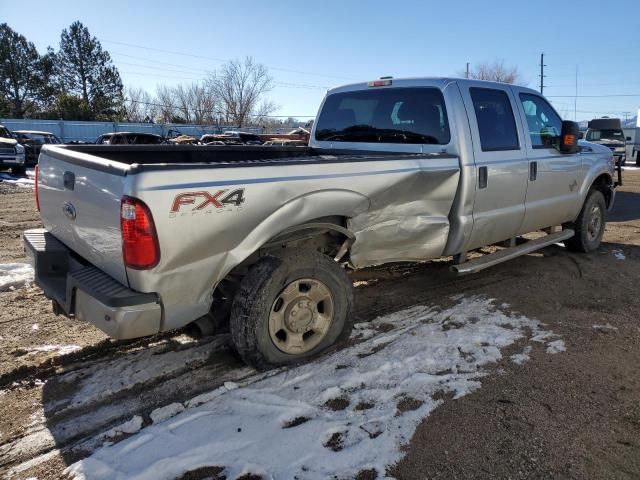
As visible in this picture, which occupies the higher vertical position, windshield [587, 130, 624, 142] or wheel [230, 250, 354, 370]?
windshield [587, 130, 624, 142]

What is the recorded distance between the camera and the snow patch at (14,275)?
529 centimetres

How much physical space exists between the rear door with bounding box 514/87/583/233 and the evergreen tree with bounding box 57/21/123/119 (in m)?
56.1

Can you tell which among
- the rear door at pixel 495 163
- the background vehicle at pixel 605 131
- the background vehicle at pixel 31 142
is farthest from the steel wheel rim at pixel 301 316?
the background vehicle at pixel 605 131

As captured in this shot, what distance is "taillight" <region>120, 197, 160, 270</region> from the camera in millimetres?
2691

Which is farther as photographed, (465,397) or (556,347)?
(556,347)

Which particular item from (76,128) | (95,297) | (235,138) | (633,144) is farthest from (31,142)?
(633,144)

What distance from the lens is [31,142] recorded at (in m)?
22.0

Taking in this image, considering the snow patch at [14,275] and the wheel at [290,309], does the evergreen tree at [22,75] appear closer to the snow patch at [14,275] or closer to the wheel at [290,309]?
the snow patch at [14,275]

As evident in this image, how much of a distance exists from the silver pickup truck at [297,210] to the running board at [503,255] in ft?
0.10

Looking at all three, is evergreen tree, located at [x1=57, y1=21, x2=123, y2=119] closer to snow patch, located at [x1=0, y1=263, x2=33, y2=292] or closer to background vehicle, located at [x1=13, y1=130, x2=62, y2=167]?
background vehicle, located at [x1=13, y1=130, x2=62, y2=167]

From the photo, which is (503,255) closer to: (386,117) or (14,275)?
(386,117)

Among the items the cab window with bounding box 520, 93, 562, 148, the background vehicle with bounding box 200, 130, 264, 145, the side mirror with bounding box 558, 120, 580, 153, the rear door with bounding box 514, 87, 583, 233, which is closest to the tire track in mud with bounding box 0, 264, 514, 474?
the rear door with bounding box 514, 87, 583, 233

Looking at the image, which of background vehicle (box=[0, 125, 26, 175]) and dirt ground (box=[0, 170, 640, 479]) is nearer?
dirt ground (box=[0, 170, 640, 479])

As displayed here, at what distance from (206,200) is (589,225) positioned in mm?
5752
